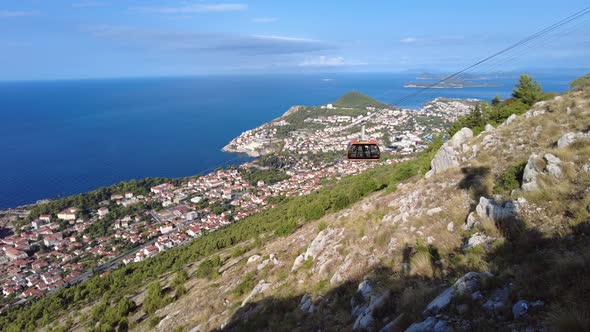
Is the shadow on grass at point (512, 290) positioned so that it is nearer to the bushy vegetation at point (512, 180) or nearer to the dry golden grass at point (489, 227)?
the dry golden grass at point (489, 227)

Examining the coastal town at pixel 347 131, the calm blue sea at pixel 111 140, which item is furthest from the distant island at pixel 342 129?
the calm blue sea at pixel 111 140

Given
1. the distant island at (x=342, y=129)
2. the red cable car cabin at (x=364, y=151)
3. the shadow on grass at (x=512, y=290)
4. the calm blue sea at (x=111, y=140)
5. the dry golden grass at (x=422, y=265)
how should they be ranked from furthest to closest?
the distant island at (x=342, y=129)
the calm blue sea at (x=111, y=140)
the red cable car cabin at (x=364, y=151)
the dry golden grass at (x=422, y=265)
the shadow on grass at (x=512, y=290)

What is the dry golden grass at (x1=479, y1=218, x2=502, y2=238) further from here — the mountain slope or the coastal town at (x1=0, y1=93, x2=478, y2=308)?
the coastal town at (x1=0, y1=93, x2=478, y2=308)

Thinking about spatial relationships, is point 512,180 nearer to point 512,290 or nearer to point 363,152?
point 512,290

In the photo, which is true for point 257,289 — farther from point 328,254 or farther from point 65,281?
point 65,281

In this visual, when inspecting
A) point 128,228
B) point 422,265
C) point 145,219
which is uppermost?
point 422,265

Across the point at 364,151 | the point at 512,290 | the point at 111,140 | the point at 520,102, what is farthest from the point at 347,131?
the point at 512,290
